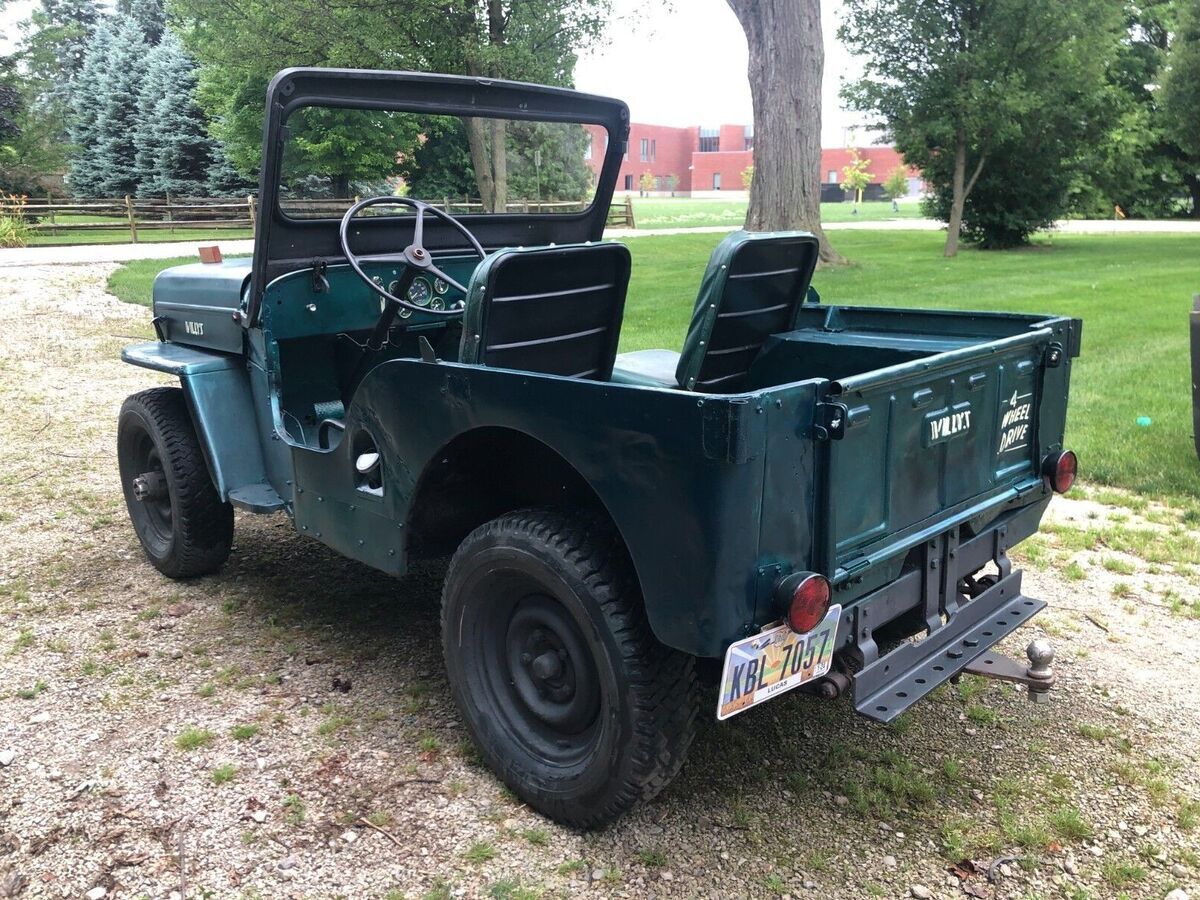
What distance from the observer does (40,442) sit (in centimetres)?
678

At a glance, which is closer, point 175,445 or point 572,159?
point 175,445

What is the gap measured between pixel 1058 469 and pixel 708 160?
88041mm

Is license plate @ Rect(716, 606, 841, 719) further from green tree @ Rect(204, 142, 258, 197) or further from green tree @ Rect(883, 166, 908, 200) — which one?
green tree @ Rect(883, 166, 908, 200)

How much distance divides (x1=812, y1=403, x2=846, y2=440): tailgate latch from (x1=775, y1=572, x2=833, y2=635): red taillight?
12.3 inches

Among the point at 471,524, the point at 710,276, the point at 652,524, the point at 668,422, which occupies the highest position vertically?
the point at 710,276

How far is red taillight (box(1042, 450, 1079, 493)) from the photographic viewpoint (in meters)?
3.18

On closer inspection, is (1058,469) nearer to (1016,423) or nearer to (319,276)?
(1016,423)

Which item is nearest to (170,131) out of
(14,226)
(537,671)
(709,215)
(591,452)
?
(14,226)

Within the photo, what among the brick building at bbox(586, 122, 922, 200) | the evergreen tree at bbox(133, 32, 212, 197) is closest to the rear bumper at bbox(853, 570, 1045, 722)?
the evergreen tree at bbox(133, 32, 212, 197)

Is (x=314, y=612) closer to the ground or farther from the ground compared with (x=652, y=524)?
closer to the ground

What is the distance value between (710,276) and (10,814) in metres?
2.49

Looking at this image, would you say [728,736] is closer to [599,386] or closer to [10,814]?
[599,386]

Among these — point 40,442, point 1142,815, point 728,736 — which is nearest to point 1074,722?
point 1142,815

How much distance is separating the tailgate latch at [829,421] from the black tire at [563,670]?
0.59 meters
